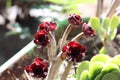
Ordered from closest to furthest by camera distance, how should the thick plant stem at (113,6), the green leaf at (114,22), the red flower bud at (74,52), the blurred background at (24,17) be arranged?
1. the red flower bud at (74,52)
2. the green leaf at (114,22)
3. the thick plant stem at (113,6)
4. the blurred background at (24,17)

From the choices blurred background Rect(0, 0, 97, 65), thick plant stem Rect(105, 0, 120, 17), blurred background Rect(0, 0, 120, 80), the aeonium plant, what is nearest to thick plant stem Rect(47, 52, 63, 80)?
the aeonium plant

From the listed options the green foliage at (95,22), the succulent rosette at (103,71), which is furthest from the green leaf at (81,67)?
the green foliage at (95,22)

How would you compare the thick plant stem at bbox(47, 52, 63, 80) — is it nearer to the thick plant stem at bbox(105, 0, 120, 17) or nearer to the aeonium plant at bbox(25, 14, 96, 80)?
the aeonium plant at bbox(25, 14, 96, 80)

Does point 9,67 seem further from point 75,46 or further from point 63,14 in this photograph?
point 63,14

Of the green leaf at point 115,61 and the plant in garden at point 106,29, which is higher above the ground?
the plant in garden at point 106,29

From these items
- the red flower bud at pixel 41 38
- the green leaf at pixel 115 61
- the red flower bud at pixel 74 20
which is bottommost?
the green leaf at pixel 115 61

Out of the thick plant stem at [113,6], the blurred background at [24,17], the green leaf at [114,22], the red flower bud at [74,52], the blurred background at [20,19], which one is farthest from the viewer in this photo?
the blurred background at [20,19]

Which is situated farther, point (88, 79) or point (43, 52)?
point (43, 52)

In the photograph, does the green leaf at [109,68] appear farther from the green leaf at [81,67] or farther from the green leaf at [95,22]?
the green leaf at [95,22]

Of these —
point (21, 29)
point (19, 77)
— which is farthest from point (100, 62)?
point (21, 29)
